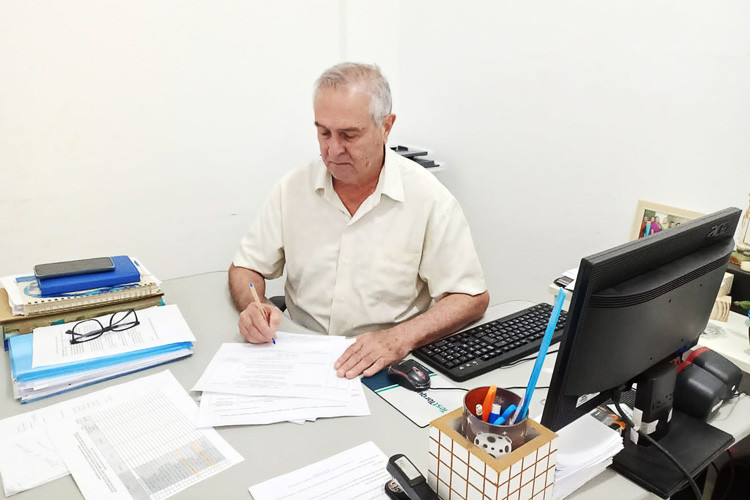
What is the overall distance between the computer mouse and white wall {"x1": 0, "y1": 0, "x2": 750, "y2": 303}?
124 cm

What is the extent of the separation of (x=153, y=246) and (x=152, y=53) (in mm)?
819

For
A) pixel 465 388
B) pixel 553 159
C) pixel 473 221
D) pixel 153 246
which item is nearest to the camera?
pixel 465 388

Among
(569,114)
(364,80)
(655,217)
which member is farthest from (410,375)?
(569,114)

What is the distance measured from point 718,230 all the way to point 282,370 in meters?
0.90

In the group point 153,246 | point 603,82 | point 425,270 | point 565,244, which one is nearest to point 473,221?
point 565,244

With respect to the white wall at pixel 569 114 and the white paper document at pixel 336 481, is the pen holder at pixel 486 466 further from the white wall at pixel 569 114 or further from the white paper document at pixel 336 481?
the white wall at pixel 569 114

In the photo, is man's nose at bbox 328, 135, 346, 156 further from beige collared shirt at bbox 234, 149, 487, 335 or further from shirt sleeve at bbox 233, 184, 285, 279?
shirt sleeve at bbox 233, 184, 285, 279

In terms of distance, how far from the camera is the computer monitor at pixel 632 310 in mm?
788

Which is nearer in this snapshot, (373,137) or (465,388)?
(465,388)

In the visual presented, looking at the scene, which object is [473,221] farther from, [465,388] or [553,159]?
[465,388]

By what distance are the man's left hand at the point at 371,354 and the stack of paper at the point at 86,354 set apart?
1.27ft

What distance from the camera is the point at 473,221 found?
267cm

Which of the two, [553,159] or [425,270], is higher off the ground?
[553,159]

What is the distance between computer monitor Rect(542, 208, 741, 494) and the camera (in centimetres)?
79
